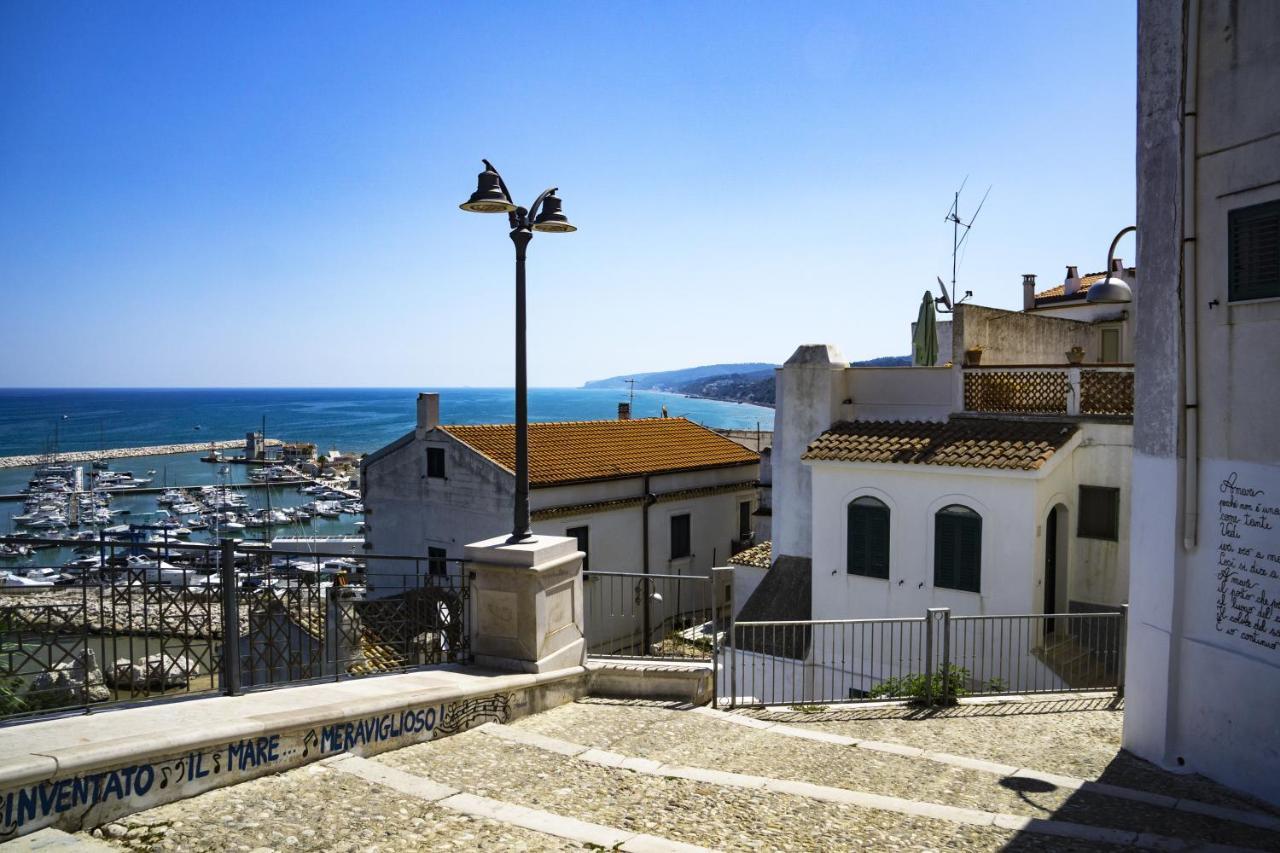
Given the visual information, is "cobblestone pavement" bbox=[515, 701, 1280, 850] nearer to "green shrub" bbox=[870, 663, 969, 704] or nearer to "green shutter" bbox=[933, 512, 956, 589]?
"green shrub" bbox=[870, 663, 969, 704]

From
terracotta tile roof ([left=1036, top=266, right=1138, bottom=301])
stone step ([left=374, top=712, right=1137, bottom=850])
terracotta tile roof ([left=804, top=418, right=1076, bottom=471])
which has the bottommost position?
stone step ([left=374, top=712, right=1137, bottom=850])

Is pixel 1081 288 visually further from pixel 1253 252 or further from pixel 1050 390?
pixel 1253 252

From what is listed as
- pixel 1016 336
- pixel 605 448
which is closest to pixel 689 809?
pixel 1016 336

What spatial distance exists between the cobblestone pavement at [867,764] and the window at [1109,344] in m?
15.3

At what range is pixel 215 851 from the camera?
4.57m

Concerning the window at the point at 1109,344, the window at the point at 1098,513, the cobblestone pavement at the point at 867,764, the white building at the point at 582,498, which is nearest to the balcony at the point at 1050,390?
the window at the point at 1098,513

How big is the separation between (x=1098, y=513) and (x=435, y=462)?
16288 mm

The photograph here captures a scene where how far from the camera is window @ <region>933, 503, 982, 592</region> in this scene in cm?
1474

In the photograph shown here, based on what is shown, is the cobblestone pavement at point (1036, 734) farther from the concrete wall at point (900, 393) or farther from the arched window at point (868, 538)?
the concrete wall at point (900, 393)

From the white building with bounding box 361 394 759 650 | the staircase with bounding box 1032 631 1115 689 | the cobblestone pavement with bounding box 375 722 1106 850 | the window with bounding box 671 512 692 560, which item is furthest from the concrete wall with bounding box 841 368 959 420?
the cobblestone pavement with bounding box 375 722 1106 850

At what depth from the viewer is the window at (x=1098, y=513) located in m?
14.8

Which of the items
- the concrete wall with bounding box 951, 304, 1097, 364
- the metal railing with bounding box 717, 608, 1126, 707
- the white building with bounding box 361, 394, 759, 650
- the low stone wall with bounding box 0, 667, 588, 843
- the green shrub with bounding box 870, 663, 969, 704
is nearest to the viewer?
the low stone wall with bounding box 0, 667, 588, 843

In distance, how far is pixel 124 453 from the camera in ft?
398

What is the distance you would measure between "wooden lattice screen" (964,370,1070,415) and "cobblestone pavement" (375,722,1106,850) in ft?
37.6
